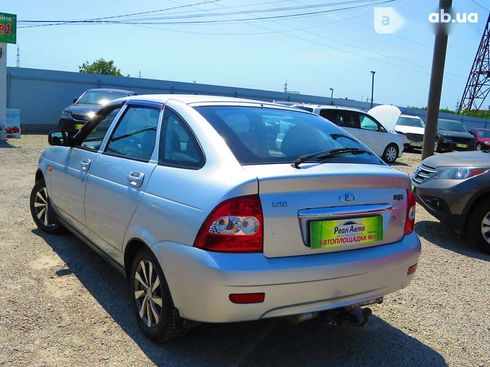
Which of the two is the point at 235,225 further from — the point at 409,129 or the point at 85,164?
the point at 409,129

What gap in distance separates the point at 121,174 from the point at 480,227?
4505 mm

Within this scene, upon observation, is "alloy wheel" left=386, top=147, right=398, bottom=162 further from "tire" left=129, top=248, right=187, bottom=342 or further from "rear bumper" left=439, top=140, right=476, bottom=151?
"tire" left=129, top=248, right=187, bottom=342

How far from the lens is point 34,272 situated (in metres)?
4.50

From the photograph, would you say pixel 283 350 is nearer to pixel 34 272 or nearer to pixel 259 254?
pixel 259 254

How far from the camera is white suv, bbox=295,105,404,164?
14.7 metres

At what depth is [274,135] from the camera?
3559 millimetres

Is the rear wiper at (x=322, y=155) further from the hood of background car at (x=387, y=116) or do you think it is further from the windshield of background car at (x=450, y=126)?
the windshield of background car at (x=450, y=126)

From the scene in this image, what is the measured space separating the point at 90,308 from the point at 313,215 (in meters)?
2.01

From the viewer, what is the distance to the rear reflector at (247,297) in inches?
108

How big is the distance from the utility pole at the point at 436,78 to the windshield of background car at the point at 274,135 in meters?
8.00

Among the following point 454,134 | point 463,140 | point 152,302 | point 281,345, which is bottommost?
point 281,345

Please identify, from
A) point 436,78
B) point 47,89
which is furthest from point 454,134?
point 47,89

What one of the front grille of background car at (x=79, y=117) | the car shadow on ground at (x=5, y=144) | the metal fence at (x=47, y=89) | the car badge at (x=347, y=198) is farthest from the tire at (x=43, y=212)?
the metal fence at (x=47, y=89)

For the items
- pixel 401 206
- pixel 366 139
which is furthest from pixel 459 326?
pixel 366 139
